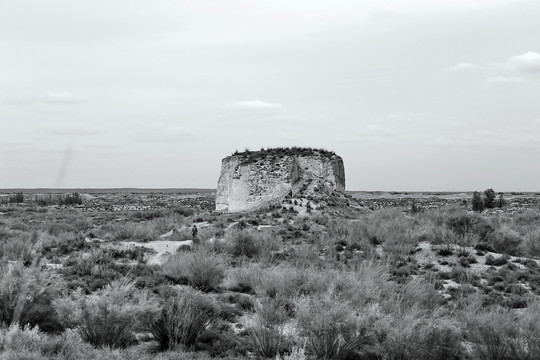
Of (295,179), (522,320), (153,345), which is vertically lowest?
(153,345)

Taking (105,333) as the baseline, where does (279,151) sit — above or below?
above

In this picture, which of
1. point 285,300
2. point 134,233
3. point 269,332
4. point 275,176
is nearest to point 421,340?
point 269,332

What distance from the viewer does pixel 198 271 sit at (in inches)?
462

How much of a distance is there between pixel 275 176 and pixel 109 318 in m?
21.1

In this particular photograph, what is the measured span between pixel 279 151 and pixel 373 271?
19.6 m

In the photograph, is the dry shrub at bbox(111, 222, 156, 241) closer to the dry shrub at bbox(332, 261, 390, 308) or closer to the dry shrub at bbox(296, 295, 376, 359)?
the dry shrub at bbox(332, 261, 390, 308)

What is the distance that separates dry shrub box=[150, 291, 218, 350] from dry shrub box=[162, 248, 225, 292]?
10.0 ft

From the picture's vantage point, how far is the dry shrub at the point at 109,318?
7551 mm

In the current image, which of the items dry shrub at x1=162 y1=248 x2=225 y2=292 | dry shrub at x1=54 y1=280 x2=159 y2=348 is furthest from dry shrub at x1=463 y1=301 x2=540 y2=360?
dry shrub at x1=162 y1=248 x2=225 y2=292

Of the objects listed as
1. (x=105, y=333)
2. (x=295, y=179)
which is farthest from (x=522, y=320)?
(x=295, y=179)

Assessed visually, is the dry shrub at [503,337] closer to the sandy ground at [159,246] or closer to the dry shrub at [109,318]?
the dry shrub at [109,318]

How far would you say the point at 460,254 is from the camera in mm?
15547

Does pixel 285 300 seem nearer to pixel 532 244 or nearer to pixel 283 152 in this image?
pixel 532 244

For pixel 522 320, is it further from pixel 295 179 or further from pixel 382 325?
pixel 295 179
